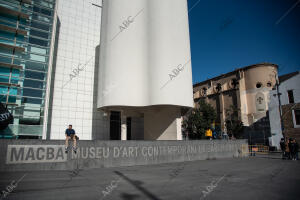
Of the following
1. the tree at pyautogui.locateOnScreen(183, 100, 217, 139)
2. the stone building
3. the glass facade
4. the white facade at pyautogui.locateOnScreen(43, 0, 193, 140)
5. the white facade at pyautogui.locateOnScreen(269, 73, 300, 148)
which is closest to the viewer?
the glass facade

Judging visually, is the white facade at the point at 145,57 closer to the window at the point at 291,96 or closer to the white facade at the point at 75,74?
the white facade at the point at 75,74

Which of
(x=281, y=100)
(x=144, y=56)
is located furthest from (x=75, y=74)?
(x=281, y=100)

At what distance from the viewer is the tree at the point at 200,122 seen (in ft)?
151

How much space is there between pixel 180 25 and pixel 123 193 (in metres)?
22.5

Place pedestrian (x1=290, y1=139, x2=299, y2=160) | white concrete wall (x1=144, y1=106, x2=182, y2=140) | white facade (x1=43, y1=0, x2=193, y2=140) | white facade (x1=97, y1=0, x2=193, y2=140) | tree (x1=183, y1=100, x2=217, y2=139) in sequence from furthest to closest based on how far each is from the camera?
tree (x1=183, y1=100, x2=217, y2=139) < white concrete wall (x1=144, y1=106, x2=182, y2=140) < white facade (x1=43, y1=0, x2=193, y2=140) < white facade (x1=97, y1=0, x2=193, y2=140) < pedestrian (x1=290, y1=139, x2=299, y2=160)

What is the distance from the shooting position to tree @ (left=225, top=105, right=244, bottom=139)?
48.1 m

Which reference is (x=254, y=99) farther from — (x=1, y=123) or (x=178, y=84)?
(x=1, y=123)

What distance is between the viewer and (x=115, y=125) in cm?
2814

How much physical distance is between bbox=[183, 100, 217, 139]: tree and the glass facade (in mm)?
33819

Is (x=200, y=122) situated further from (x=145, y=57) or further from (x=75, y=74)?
(x=75, y=74)

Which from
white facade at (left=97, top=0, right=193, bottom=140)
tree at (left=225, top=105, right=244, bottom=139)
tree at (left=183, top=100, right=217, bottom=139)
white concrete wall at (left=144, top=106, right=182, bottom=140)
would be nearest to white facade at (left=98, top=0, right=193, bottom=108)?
white facade at (left=97, top=0, right=193, bottom=140)

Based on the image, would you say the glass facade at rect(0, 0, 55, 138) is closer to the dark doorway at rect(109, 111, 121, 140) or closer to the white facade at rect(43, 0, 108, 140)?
the white facade at rect(43, 0, 108, 140)

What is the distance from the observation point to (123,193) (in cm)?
652

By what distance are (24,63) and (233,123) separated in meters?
48.0
